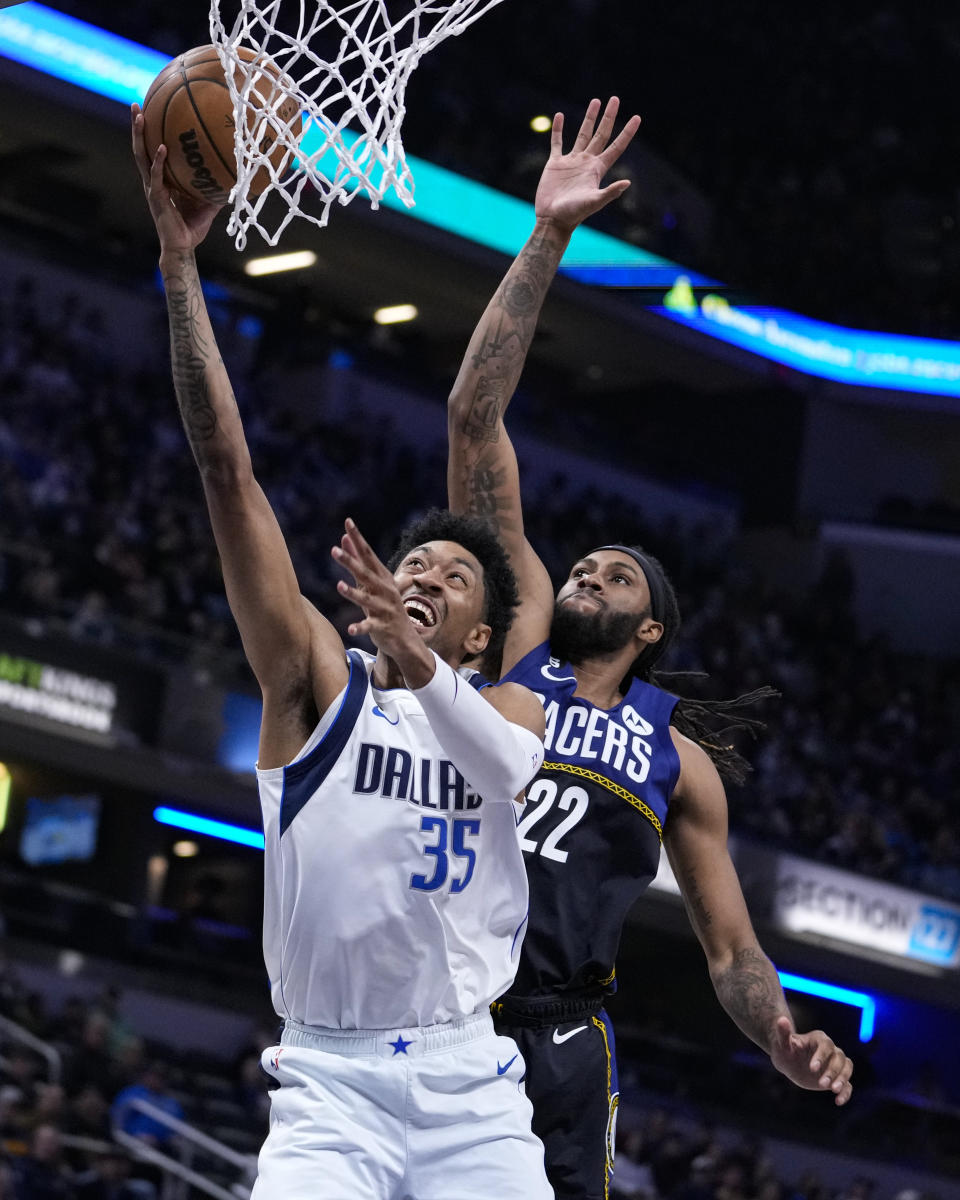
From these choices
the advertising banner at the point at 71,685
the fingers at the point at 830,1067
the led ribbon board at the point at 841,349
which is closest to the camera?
the fingers at the point at 830,1067

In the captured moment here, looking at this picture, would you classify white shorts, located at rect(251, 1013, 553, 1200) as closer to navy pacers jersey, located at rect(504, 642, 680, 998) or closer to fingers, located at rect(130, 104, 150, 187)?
navy pacers jersey, located at rect(504, 642, 680, 998)

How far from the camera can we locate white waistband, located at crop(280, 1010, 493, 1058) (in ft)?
11.0

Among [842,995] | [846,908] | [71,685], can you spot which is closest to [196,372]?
[71,685]

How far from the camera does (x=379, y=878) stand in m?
3.35

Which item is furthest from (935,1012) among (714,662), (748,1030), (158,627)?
(748,1030)

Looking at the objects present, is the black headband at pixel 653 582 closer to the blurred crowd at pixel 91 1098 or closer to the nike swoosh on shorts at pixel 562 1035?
the nike swoosh on shorts at pixel 562 1035

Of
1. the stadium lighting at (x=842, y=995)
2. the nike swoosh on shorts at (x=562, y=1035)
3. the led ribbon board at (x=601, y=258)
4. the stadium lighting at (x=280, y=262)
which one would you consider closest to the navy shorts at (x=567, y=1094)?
the nike swoosh on shorts at (x=562, y=1035)

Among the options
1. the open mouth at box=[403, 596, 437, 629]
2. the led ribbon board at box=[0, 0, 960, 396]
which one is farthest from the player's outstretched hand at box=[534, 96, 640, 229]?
the led ribbon board at box=[0, 0, 960, 396]

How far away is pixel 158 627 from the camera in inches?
572

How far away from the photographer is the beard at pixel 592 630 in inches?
176

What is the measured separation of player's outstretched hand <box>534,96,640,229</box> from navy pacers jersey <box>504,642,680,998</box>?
113 centimetres

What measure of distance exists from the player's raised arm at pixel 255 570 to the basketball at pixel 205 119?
1.15ft

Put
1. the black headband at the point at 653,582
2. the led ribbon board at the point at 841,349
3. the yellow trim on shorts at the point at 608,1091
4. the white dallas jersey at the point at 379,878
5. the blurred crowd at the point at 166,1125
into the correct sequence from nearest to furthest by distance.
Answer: the white dallas jersey at the point at 379,878, the yellow trim on shorts at the point at 608,1091, the black headband at the point at 653,582, the blurred crowd at the point at 166,1125, the led ribbon board at the point at 841,349

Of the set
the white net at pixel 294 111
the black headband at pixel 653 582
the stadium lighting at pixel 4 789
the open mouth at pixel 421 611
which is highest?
the white net at pixel 294 111
